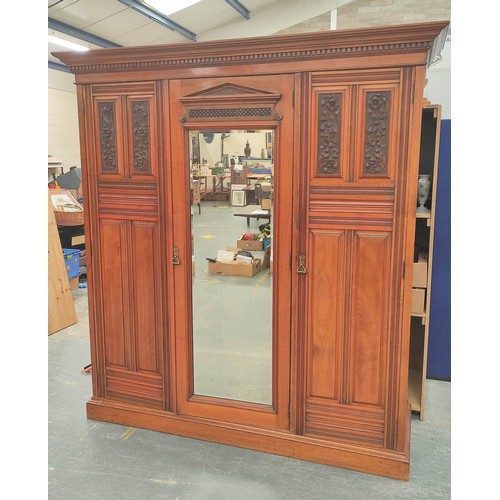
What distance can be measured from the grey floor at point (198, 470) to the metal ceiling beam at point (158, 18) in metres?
6.23

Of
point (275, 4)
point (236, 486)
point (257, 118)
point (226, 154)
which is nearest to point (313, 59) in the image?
point (257, 118)

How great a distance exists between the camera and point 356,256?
240 centimetres

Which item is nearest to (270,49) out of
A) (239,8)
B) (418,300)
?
(418,300)

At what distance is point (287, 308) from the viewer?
2559 millimetres

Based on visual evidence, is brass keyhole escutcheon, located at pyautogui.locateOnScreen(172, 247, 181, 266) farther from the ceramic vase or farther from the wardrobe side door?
the ceramic vase

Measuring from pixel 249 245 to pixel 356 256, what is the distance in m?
0.69

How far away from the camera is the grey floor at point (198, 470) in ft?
7.72

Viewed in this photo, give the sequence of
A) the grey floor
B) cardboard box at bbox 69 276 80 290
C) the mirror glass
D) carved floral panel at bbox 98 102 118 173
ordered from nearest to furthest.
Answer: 1. the grey floor
2. the mirror glass
3. carved floral panel at bbox 98 102 118 173
4. cardboard box at bbox 69 276 80 290

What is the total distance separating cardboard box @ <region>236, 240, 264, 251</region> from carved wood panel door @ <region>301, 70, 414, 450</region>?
33cm

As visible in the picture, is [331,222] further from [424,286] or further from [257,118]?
[424,286]

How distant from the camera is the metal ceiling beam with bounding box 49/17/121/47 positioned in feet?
23.0

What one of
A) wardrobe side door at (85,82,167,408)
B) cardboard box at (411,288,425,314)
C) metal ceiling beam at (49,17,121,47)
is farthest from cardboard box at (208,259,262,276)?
metal ceiling beam at (49,17,121,47)

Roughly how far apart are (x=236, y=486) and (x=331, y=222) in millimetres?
1452

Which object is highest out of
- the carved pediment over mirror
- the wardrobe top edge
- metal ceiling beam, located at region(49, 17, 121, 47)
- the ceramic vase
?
metal ceiling beam, located at region(49, 17, 121, 47)
